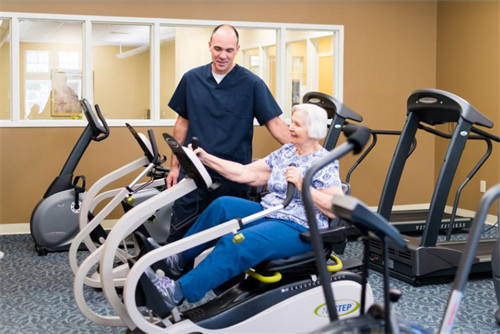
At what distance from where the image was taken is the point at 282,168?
334 centimetres

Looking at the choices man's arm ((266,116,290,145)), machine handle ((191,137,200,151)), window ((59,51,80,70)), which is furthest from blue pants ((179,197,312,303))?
window ((59,51,80,70))

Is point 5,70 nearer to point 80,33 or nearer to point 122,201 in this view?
point 80,33

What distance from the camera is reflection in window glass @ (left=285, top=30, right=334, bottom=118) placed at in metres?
7.18

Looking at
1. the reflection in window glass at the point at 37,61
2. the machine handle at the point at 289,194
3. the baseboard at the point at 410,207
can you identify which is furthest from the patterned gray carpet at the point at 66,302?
the baseboard at the point at 410,207

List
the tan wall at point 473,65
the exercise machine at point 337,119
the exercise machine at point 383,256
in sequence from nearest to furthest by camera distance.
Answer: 1. the exercise machine at point 383,256
2. the exercise machine at point 337,119
3. the tan wall at point 473,65

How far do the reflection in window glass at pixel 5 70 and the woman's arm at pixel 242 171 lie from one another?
3.81 m

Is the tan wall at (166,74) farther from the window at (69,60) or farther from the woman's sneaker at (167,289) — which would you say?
the woman's sneaker at (167,289)

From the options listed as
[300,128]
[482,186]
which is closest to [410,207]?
[482,186]

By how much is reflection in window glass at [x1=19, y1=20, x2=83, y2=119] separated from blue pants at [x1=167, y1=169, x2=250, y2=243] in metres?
3.26

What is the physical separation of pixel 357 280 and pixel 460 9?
16.0ft

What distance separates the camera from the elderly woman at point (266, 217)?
294cm

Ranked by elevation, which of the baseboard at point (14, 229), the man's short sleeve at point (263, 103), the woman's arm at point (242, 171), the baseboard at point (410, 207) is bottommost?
the baseboard at point (14, 229)

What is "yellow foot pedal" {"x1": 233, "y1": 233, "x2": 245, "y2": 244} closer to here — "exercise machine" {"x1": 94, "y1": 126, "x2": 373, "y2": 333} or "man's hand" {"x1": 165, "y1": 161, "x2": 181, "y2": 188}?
"exercise machine" {"x1": 94, "y1": 126, "x2": 373, "y2": 333}

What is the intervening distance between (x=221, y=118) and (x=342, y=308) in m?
1.29
